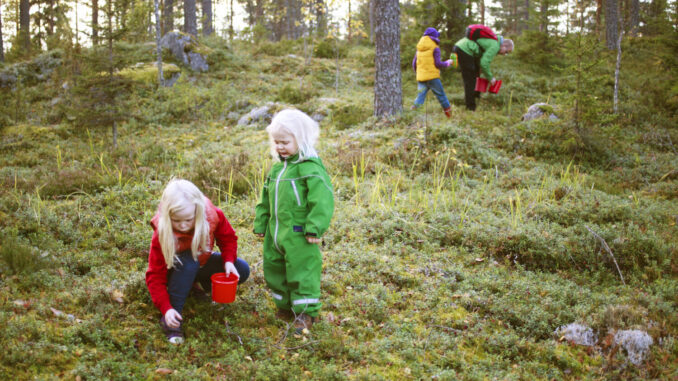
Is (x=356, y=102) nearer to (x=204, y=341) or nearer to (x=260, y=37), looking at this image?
(x=204, y=341)

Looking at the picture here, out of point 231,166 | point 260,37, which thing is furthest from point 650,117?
point 260,37

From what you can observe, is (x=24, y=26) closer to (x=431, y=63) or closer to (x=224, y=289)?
(x=431, y=63)

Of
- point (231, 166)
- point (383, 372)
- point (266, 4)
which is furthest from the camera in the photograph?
point (266, 4)

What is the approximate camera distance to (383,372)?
123 inches

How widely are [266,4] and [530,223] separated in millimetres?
23821

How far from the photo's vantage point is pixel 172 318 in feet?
10.1

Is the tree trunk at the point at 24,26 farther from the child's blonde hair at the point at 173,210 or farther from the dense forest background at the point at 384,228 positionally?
the child's blonde hair at the point at 173,210

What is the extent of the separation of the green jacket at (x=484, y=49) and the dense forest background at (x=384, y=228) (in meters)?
1.16

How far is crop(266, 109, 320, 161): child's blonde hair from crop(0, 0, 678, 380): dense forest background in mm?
1483

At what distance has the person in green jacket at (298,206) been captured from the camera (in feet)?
10.7

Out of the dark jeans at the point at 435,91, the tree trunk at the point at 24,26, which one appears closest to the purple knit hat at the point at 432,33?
the dark jeans at the point at 435,91

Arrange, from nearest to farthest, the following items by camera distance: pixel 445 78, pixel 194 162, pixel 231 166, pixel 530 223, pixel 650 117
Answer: pixel 530 223 < pixel 231 166 < pixel 194 162 < pixel 650 117 < pixel 445 78

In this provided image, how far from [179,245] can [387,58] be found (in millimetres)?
7777

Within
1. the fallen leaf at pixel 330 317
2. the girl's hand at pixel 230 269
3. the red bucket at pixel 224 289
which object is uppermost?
the girl's hand at pixel 230 269
